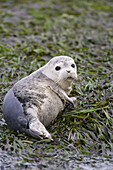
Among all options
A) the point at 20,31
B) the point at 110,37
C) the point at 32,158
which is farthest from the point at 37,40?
the point at 32,158

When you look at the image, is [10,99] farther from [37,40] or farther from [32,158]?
[37,40]

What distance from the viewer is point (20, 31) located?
27.8ft

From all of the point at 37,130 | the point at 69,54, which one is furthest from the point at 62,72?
the point at 69,54

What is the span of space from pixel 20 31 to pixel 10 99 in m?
4.11

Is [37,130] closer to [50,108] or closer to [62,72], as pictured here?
[50,108]

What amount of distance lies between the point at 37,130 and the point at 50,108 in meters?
0.59

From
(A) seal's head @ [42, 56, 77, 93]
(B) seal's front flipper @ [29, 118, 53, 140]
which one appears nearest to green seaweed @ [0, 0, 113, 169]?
(B) seal's front flipper @ [29, 118, 53, 140]

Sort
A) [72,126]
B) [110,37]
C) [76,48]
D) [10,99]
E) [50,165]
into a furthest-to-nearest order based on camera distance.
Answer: [110,37] < [76,48] < [72,126] < [10,99] < [50,165]

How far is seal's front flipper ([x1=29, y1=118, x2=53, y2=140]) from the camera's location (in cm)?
430

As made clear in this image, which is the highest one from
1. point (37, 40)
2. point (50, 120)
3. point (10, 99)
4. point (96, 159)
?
point (37, 40)

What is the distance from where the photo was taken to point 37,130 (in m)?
4.30

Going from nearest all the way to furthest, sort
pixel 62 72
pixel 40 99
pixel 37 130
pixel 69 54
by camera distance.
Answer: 1. pixel 37 130
2. pixel 40 99
3. pixel 62 72
4. pixel 69 54

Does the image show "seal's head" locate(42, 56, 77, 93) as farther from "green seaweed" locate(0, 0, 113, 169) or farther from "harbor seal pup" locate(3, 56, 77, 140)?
"green seaweed" locate(0, 0, 113, 169)

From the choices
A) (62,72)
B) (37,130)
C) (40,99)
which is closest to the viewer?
(37,130)
